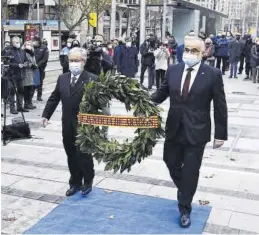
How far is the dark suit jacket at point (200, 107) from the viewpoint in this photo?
189 inches

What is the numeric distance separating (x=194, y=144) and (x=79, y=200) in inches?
67.7

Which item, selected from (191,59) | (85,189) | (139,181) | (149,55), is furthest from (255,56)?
(191,59)

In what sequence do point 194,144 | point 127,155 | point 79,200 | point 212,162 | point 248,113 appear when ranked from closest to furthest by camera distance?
point 194,144 < point 127,155 < point 79,200 < point 212,162 < point 248,113

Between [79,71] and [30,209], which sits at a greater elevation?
[79,71]

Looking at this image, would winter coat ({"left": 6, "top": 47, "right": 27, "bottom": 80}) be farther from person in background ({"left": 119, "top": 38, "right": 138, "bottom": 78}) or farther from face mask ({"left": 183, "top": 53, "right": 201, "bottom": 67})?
face mask ({"left": 183, "top": 53, "right": 201, "bottom": 67})

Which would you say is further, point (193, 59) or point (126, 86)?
point (126, 86)

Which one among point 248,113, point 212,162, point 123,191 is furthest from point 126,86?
point 248,113

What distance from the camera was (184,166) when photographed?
493 cm

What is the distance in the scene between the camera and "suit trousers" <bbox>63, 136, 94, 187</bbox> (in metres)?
5.65

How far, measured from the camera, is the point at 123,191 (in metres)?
6.11

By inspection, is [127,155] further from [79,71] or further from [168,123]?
[79,71]

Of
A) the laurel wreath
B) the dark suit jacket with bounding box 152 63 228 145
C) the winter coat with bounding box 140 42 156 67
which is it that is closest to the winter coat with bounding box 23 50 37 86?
the winter coat with bounding box 140 42 156 67

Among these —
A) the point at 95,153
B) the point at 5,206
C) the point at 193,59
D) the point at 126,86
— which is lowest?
the point at 5,206

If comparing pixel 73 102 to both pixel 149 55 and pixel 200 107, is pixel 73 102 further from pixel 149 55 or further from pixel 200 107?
pixel 149 55
